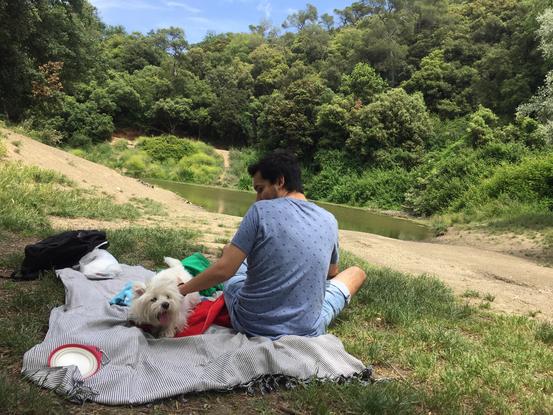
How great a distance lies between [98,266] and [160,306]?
5.53ft

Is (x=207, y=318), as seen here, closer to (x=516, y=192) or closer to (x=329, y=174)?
(x=516, y=192)

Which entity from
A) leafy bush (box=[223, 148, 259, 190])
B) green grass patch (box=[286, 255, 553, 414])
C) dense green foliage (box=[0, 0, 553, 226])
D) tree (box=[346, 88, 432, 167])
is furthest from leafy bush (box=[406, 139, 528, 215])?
green grass patch (box=[286, 255, 553, 414])

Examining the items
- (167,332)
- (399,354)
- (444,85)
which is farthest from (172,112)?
(399,354)

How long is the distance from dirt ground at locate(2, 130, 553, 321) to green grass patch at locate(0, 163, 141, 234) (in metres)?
0.45

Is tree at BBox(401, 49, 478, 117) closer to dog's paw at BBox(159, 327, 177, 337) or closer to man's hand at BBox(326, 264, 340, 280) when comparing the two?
man's hand at BBox(326, 264, 340, 280)

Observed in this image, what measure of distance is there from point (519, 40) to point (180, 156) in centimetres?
2581

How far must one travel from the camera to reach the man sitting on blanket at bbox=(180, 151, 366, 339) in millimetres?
2898

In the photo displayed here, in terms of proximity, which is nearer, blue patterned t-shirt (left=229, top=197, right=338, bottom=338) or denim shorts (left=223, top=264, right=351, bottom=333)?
blue patterned t-shirt (left=229, top=197, right=338, bottom=338)

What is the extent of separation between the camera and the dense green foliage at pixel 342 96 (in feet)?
54.0

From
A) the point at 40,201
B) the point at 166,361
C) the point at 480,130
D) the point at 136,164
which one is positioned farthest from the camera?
the point at 136,164

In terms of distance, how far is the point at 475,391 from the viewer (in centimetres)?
276

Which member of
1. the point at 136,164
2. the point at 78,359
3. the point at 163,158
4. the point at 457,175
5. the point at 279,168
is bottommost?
the point at 136,164

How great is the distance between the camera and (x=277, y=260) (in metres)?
2.93

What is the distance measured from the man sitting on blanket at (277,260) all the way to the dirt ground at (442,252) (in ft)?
9.88
